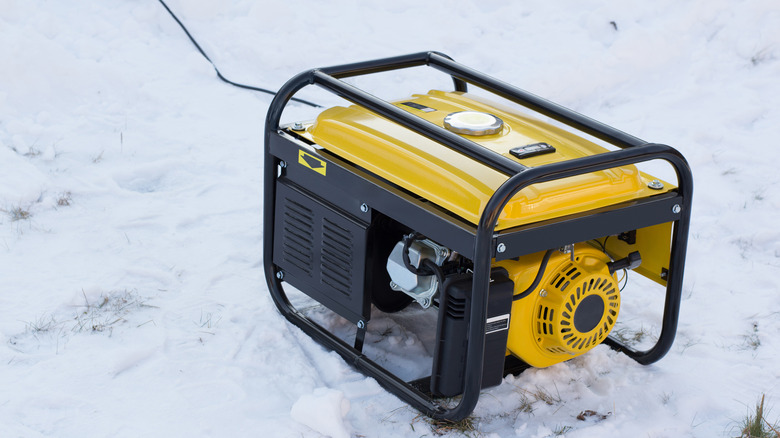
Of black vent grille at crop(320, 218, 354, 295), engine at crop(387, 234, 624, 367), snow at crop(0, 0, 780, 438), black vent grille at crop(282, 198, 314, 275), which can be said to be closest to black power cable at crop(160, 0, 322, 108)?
snow at crop(0, 0, 780, 438)

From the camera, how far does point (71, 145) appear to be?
179 inches

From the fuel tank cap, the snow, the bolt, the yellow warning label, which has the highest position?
the fuel tank cap

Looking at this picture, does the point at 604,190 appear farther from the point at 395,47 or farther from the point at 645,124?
the point at 395,47

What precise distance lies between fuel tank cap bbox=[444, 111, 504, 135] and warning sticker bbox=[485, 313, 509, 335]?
0.62 meters

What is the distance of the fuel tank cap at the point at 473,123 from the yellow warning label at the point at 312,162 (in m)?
0.42

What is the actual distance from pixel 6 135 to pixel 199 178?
3.29 ft

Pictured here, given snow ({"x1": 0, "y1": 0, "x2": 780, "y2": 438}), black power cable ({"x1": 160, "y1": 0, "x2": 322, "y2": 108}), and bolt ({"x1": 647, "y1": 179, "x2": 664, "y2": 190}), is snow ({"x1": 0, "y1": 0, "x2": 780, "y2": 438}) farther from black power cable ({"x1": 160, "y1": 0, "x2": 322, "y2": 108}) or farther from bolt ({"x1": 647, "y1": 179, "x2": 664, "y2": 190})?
bolt ({"x1": 647, "y1": 179, "x2": 664, "y2": 190})

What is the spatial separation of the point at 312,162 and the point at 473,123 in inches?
21.3

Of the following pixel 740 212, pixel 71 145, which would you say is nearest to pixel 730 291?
pixel 740 212

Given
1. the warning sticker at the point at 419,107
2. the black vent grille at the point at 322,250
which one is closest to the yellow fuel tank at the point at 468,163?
the warning sticker at the point at 419,107

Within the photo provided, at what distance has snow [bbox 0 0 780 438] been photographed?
2873 millimetres

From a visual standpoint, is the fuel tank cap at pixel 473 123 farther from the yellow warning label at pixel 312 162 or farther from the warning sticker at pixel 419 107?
the yellow warning label at pixel 312 162

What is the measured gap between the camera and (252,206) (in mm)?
4215

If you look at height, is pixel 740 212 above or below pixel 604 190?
below
